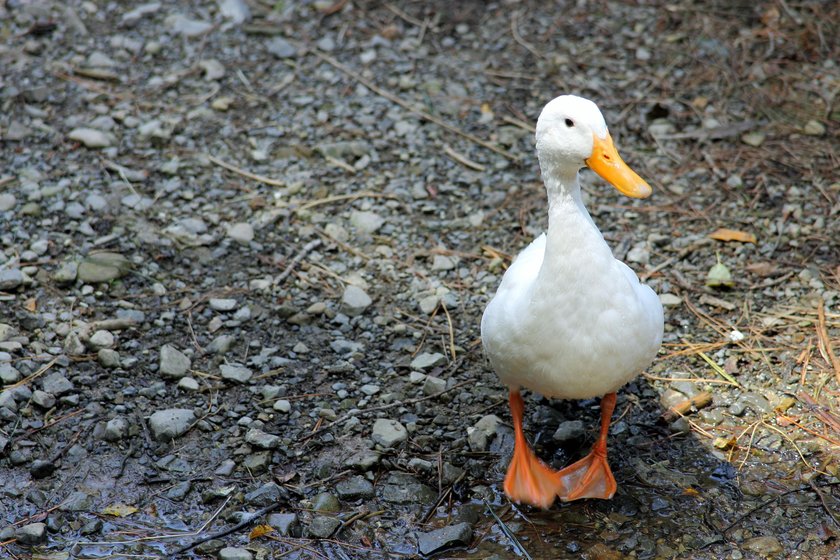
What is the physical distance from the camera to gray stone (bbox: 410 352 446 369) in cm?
454

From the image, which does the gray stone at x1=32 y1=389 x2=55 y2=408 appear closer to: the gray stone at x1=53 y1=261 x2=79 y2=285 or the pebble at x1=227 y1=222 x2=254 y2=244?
the gray stone at x1=53 y1=261 x2=79 y2=285

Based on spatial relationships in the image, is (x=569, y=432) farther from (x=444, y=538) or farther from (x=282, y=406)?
(x=282, y=406)

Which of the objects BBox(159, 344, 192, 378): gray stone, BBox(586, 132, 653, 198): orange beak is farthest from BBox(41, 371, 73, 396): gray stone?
BBox(586, 132, 653, 198): orange beak

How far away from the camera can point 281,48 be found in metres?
6.94

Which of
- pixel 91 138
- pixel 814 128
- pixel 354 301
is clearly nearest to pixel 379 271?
pixel 354 301

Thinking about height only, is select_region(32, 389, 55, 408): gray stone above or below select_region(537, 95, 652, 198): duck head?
below

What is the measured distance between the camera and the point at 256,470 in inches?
153

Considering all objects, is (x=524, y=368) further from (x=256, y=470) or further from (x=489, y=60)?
(x=489, y=60)

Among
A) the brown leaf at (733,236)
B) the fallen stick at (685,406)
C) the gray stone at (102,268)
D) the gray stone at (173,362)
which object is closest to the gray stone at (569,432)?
the fallen stick at (685,406)

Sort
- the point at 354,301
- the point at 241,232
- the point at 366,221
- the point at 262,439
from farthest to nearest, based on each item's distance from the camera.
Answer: the point at 366,221 → the point at 241,232 → the point at 354,301 → the point at 262,439

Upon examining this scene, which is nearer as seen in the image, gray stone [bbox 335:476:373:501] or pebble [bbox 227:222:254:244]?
gray stone [bbox 335:476:373:501]

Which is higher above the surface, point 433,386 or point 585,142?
point 585,142

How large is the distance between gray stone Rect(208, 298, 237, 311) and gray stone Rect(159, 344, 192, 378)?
0.39 metres

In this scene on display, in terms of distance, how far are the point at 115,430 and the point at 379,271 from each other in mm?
1788
